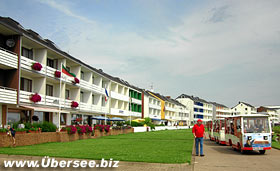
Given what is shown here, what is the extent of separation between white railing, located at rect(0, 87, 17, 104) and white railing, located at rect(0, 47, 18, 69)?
2054mm

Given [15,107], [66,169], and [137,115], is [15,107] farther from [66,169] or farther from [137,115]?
[137,115]

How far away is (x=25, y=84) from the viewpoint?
30.5m

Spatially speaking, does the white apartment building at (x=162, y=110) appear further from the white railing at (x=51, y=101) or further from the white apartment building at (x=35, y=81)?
the white railing at (x=51, y=101)

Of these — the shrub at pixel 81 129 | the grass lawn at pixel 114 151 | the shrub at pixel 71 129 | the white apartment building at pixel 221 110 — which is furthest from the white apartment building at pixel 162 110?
the grass lawn at pixel 114 151

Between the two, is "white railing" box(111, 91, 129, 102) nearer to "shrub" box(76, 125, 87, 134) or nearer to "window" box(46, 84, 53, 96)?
"window" box(46, 84, 53, 96)

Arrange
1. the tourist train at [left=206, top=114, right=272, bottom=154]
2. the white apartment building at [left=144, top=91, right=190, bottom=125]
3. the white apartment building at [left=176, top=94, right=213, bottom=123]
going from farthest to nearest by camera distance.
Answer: the white apartment building at [left=176, top=94, right=213, bottom=123]
the white apartment building at [left=144, top=91, right=190, bottom=125]
the tourist train at [left=206, top=114, right=272, bottom=154]

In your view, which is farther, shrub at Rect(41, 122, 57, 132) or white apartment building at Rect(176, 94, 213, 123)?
white apartment building at Rect(176, 94, 213, 123)

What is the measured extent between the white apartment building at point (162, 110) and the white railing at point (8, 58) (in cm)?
5743

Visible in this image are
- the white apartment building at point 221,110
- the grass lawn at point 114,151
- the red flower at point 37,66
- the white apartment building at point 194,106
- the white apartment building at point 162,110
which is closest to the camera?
the grass lawn at point 114,151

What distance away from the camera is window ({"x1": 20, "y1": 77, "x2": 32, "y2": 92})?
29844 mm

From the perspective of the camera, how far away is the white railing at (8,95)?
24.3 m

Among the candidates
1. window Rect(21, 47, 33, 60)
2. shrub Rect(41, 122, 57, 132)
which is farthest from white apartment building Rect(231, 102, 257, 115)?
shrub Rect(41, 122, 57, 132)

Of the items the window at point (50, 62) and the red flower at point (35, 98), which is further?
the window at point (50, 62)

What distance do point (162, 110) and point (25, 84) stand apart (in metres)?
73.9
